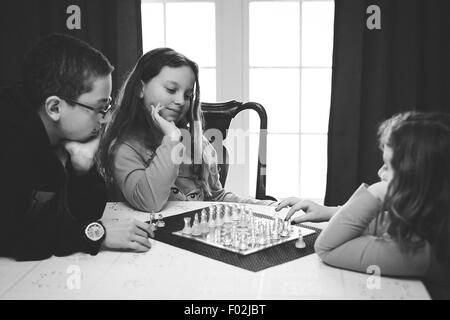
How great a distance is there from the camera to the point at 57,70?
1566 millimetres

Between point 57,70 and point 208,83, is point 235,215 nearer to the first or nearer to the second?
point 57,70

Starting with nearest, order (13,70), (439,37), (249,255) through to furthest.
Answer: (249,255) < (439,37) < (13,70)

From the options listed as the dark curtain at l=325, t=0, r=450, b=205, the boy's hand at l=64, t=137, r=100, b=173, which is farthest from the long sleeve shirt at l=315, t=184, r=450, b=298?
the dark curtain at l=325, t=0, r=450, b=205

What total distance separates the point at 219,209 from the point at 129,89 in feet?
2.55

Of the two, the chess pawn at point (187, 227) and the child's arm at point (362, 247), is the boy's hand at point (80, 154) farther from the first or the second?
the child's arm at point (362, 247)

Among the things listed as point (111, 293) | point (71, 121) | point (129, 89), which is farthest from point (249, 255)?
point (129, 89)

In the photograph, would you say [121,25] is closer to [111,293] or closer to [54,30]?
[54,30]

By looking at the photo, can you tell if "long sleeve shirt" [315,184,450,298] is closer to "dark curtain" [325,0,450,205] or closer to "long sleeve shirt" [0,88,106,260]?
"long sleeve shirt" [0,88,106,260]

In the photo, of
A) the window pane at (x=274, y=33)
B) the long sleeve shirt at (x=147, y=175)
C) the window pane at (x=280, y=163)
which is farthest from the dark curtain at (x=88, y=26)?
the long sleeve shirt at (x=147, y=175)

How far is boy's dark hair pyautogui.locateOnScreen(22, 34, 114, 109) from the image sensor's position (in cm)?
156

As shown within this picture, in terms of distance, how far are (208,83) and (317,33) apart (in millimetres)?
766

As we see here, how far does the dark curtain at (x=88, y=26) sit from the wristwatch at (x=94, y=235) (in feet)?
6.70
